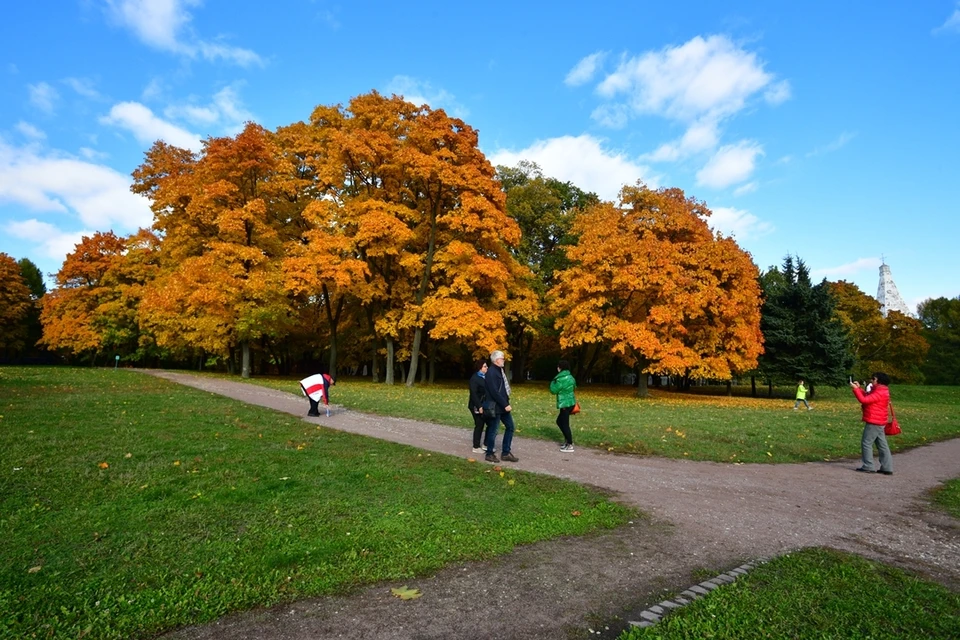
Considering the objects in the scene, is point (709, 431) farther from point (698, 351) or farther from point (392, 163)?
point (392, 163)

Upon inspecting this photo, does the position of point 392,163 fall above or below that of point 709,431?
above

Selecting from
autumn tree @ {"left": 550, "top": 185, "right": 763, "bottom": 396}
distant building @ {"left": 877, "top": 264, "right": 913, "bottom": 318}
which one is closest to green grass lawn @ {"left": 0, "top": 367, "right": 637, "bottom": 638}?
autumn tree @ {"left": 550, "top": 185, "right": 763, "bottom": 396}

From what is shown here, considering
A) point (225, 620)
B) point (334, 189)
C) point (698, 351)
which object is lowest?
point (225, 620)

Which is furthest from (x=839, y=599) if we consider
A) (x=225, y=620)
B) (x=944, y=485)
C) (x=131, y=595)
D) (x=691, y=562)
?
(x=944, y=485)

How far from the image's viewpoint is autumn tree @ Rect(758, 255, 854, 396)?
3625 centimetres

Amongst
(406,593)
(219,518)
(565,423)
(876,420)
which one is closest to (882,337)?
(876,420)

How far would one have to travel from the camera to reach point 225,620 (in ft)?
12.1

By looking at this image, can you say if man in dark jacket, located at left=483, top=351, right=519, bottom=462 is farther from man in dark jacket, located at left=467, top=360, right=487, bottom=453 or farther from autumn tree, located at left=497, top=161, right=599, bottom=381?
autumn tree, located at left=497, top=161, right=599, bottom=381

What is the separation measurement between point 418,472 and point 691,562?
4.24 metres

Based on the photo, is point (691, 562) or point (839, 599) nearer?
point (839, 599)

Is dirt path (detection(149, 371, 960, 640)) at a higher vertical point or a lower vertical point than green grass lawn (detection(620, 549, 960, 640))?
lower

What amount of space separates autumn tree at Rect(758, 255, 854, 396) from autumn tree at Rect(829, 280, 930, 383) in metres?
19.2

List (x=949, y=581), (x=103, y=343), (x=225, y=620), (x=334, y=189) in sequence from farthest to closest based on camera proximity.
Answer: (x=103, y=343) < (x=334, y=189) < (x=949, y=581) < (x=225, y=620)

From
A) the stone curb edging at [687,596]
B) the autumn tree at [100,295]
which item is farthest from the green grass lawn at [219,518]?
the autumn tree at [100,295]
